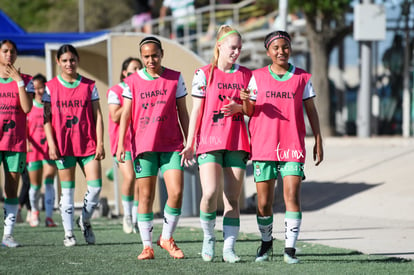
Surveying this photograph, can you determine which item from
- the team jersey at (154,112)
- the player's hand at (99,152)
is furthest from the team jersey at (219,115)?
the player's hand at (99,152)

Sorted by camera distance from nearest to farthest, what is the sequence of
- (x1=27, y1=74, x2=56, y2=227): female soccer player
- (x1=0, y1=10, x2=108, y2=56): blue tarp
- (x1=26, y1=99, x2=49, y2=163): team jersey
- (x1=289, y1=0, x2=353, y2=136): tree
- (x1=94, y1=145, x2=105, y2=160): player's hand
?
1. (x1=94, y1=145, x2=105, y2=160): player's hand
2. (x1=27, y1=74, x2=56, y2=227): female soccer player
3. (x1=26, y1=99, x2=49, y2=163): team jersey
4. (x1=0, y1=10, x2=108, y2=56): blue tarp
5. (x1=289, y1=0, x2=353, y2=136): tree

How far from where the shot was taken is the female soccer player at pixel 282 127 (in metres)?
7.58

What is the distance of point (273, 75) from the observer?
7672 mm

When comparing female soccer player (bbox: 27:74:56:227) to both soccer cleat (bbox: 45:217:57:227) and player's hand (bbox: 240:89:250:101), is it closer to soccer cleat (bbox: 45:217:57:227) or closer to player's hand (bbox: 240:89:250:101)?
soccer cleat (bbox: 45:217:57:227)

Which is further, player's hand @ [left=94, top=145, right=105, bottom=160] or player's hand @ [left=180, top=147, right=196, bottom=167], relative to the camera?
player's hand @ [left=94, top=145, right=105, bottom=160]

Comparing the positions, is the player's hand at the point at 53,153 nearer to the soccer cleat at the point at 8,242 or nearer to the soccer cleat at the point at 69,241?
→ the soccer cleat at the point at 69,241

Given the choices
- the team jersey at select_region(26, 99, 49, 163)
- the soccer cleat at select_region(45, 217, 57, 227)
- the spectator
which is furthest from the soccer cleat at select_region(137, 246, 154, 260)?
the spectator

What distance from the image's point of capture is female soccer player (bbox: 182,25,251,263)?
299 inches

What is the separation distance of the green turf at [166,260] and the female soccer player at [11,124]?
50 cm

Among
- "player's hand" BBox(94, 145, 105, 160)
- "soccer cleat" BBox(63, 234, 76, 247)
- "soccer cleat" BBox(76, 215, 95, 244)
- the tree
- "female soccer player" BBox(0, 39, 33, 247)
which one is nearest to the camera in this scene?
"player's hand" BBox(94, 145, 105, 160)

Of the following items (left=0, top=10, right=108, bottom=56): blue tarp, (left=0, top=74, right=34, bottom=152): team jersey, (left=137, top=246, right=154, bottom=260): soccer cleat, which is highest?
(left=0, top=10, right=108, bottom=56): blue tarp

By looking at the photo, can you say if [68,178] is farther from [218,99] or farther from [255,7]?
[255,7]

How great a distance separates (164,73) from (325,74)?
17084 millimetres

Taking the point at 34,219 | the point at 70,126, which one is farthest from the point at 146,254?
the point at 34,219
